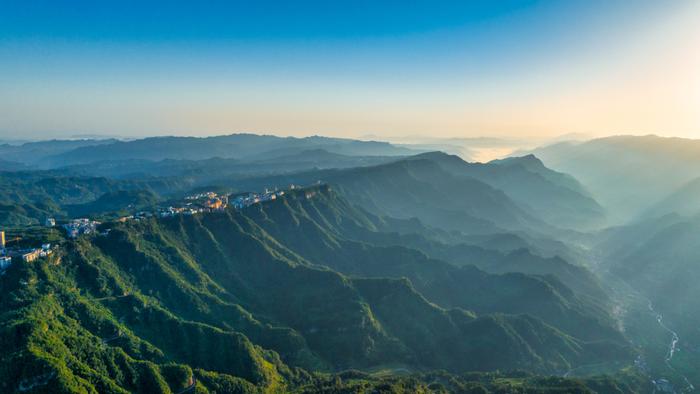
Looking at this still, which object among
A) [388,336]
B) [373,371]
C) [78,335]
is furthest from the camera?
[388,336]

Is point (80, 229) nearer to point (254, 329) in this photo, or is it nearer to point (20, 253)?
point (20, 253)

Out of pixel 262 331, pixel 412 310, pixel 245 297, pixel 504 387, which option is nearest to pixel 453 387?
pixel 504 387

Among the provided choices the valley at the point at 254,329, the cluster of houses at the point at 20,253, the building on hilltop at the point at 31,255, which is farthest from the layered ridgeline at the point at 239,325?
the cluster of houses at the point at 20,253

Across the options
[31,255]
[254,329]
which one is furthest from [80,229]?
[254,329]

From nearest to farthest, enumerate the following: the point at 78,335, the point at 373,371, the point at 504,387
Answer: the point at 78,335 < the point at 504,387 < the point at 373,371

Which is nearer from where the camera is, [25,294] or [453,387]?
[25,294]

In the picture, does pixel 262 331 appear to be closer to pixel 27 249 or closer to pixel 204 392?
pixel 204 392

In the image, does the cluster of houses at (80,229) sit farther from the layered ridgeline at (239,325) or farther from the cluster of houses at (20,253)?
the cluster of houses at (20,253)
